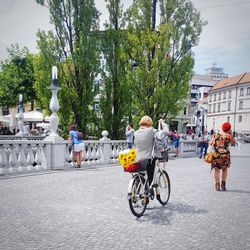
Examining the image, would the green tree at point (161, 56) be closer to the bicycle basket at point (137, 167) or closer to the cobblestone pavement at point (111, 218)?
the cobblestone pavement at point (111, 218)

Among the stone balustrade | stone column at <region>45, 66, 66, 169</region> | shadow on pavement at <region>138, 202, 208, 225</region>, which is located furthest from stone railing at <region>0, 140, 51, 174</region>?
shadow on pavement at <region>138, 202, 208, 225</region>

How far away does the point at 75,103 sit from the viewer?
56.7ft

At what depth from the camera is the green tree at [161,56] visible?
58.0 feet

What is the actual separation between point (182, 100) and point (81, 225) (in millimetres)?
14711

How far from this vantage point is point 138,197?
213 inches

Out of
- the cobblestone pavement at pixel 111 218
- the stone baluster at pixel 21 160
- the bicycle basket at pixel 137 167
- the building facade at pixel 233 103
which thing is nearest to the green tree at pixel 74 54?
the stone baluster at pixel 21 160

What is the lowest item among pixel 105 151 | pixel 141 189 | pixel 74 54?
pixel 105 151

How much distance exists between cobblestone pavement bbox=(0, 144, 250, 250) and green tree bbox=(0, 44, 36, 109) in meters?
29.8

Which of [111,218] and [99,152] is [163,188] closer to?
[111,218]

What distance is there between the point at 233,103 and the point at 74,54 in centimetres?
6061

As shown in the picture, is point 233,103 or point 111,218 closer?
point 111,218

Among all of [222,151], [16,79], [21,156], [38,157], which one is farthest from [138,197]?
[16,79]

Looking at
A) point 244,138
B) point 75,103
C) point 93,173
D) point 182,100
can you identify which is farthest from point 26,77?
point 244,138

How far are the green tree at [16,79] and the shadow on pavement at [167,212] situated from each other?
109 feet
